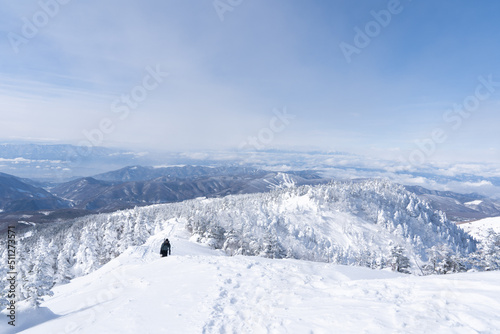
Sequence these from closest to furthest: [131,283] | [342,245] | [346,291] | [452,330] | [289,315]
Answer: [452,330], [289,315], [346,291], [131,283], [342,245]

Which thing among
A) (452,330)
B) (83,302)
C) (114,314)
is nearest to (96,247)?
(83,302)

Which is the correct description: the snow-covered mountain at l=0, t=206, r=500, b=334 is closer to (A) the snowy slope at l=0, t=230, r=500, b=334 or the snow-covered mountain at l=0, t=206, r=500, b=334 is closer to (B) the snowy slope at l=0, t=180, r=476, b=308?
(A) the snowy slope at l=0, t=230, r=500, b=334

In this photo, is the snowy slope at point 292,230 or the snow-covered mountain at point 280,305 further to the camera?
the snowy slope at point 292,230

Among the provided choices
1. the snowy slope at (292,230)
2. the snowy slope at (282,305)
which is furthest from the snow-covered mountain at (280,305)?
the snowy slope at (292,230)

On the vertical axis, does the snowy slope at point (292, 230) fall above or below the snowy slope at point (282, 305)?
below

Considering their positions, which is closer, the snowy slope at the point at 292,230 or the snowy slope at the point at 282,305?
the snowy slope at the point at 282,305

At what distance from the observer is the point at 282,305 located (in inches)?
433

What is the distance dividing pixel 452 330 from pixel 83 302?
19.6 m

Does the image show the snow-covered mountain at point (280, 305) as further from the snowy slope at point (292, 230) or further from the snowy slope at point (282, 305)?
the snowy slope at point (292, 230)

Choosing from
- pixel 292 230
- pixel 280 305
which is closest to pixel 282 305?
pixel 280 305

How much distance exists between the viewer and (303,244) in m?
116

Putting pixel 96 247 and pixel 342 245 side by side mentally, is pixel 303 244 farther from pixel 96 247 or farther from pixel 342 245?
pixel 96 247

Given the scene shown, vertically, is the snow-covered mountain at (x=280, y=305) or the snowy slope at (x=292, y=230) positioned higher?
the snow-covered mountain at (x=280, y=305)

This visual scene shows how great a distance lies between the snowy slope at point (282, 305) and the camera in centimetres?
845
